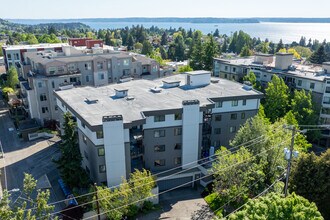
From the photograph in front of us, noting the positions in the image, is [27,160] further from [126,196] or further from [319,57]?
[319,57]

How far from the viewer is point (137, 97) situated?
1666 inches

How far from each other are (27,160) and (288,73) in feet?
168

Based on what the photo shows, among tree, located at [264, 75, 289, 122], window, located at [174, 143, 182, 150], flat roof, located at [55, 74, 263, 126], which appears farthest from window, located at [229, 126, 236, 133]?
tree, located at [264, 75, 289, 122]

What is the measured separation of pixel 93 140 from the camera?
108ft

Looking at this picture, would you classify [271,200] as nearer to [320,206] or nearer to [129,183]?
[320,206]

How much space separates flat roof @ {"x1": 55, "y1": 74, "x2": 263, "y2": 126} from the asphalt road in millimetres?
10430

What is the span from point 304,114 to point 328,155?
24.7 metres

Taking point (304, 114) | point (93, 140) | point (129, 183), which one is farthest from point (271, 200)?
point (304, 114)

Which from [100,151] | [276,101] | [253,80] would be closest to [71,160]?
[100,151]

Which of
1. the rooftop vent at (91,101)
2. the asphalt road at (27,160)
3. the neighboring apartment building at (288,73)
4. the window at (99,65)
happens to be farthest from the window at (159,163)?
the neighboring apartment building at (288,73)

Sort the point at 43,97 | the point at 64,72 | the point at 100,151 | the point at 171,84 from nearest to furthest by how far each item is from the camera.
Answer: the point at 100,151 → the point at 171,84 → the point at 43,97 → the point at 64,72

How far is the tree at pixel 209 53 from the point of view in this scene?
8731cm

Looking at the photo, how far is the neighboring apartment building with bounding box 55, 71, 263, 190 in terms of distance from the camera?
110 feet

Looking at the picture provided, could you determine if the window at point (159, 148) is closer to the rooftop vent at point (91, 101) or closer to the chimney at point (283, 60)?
the rooftop vent at point (91, 101)
